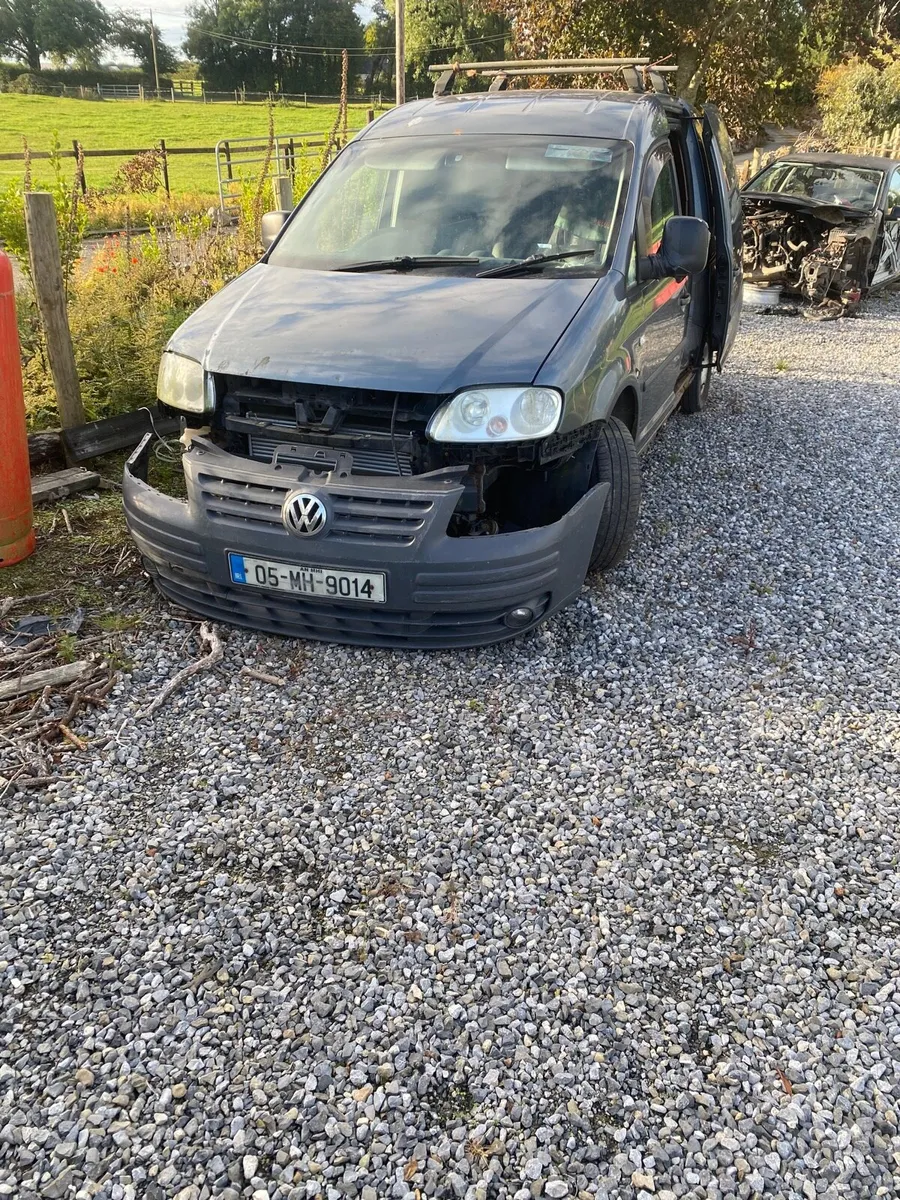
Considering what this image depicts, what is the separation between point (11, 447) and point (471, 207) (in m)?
2.38

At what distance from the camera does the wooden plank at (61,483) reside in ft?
16.2

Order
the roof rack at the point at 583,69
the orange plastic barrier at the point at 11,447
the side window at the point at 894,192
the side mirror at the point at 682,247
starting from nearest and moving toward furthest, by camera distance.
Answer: the orange plastic barrier at the point at 11,447 → the side mirror at the point at 682,247 → the roof rack at the point at 583,69 → the side window at the point at 894,192

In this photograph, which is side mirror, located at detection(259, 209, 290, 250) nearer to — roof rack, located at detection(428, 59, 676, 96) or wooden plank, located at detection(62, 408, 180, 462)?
wooden plank, located at detection(62, 408, 180, 462)

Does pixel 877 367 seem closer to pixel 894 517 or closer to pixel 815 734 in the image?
pixel 894 517

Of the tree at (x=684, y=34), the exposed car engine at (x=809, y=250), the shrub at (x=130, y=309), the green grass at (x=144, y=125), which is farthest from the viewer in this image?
the green grass at (x=144, y=125)

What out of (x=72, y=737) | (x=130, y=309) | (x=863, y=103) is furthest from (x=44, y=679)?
(x=863, y=103)

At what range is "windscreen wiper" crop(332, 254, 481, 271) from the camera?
4207 mm

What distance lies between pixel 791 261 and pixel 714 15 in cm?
616

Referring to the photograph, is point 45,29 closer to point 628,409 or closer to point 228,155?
point 228,155

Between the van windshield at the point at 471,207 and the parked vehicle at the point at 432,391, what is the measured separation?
1 centimetres

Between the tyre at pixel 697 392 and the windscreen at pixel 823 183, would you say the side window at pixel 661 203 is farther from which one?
the windscreen at pixel 823 183

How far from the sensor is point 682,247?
4.38m

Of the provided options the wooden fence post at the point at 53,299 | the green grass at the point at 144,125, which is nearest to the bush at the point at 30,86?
the green grass at the point at 144,125

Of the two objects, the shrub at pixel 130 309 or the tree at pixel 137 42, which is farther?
the tree at pixel 137 42
